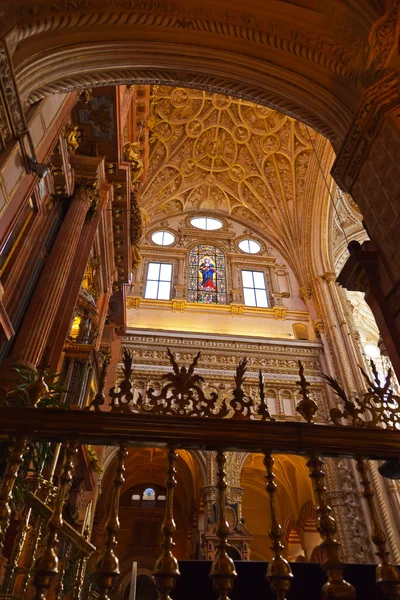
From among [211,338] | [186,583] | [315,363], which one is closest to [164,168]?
[211,338]

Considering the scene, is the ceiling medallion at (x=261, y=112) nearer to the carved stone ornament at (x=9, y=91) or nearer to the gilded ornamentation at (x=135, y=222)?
the gilded ornamentation at (x=135, y=222)

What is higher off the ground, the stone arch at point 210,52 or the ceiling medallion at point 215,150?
the ceiling medallion at point 215,150

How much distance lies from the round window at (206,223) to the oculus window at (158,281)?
3.32 meters

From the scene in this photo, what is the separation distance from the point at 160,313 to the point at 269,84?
11.2m

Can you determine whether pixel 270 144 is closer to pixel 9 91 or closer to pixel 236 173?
pixel 236 173

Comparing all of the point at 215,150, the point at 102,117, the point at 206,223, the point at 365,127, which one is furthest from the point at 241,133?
the point at 365,127

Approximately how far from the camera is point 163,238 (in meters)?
18.5

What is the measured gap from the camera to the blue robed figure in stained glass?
16.7 meters

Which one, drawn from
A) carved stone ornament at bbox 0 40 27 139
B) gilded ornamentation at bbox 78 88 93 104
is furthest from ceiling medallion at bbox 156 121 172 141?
carved stone ornament at bbox 0 40 27 139

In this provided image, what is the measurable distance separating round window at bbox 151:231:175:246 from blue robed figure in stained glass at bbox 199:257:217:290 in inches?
76.7

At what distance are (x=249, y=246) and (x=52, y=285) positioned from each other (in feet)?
46.2

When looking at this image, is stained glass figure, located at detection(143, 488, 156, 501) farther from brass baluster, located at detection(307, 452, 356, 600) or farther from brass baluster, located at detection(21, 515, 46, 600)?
brass baluster, located at detection(307, 452, 356, 600)

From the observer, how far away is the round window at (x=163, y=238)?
1827 centimetres

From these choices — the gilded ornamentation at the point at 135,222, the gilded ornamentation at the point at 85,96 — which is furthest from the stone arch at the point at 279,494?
the gilded ornamentation at the point at 85,96
